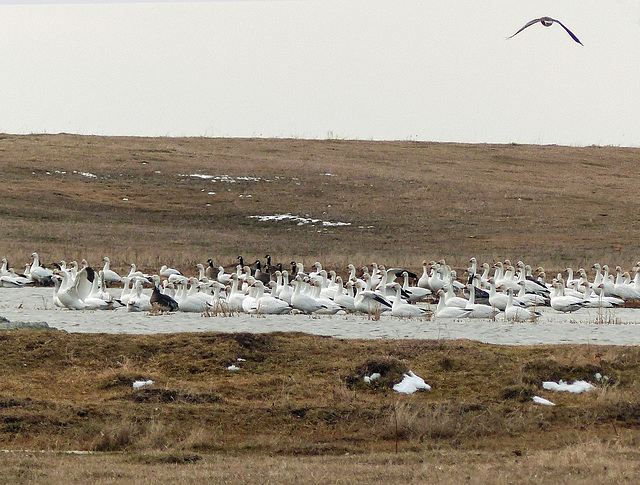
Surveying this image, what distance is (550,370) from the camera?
48.9ft

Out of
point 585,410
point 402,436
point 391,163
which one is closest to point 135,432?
point 402,436

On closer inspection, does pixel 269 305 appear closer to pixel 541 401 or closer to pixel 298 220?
pixel 541 401

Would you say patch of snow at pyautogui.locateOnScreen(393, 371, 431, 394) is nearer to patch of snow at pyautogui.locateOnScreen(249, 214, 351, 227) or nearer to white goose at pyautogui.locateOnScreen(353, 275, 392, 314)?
white goose at pyautogui.locateOnScreen(353, 275, 392, 314)

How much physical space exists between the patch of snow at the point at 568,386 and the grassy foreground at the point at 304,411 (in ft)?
0.36

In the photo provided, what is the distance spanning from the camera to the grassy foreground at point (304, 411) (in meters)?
10.5

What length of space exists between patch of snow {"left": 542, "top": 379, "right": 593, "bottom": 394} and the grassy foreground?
0.11 metres

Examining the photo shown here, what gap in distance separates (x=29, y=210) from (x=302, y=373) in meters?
31.3

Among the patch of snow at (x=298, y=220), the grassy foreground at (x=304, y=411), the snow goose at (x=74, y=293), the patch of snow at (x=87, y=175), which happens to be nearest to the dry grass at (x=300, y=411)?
the grassy foreground at (x=304, y=411)

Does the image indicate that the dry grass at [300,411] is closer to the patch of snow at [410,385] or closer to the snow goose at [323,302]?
the patch of snow at [410,385]

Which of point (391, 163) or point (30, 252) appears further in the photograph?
point (391, 163)

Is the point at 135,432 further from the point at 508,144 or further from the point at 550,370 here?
the point at 508,144

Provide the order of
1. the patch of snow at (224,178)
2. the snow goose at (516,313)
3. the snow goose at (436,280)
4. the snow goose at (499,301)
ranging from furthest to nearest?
the patch of snow at (224,178) < the snow goose at (436,280) < the snow goose at (499,301) < the snow goose at (516,313)

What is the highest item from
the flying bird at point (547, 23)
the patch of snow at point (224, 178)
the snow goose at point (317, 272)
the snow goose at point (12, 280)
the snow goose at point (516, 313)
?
the flying bird at point (547, 23)

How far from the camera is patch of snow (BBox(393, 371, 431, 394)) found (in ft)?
47.2
